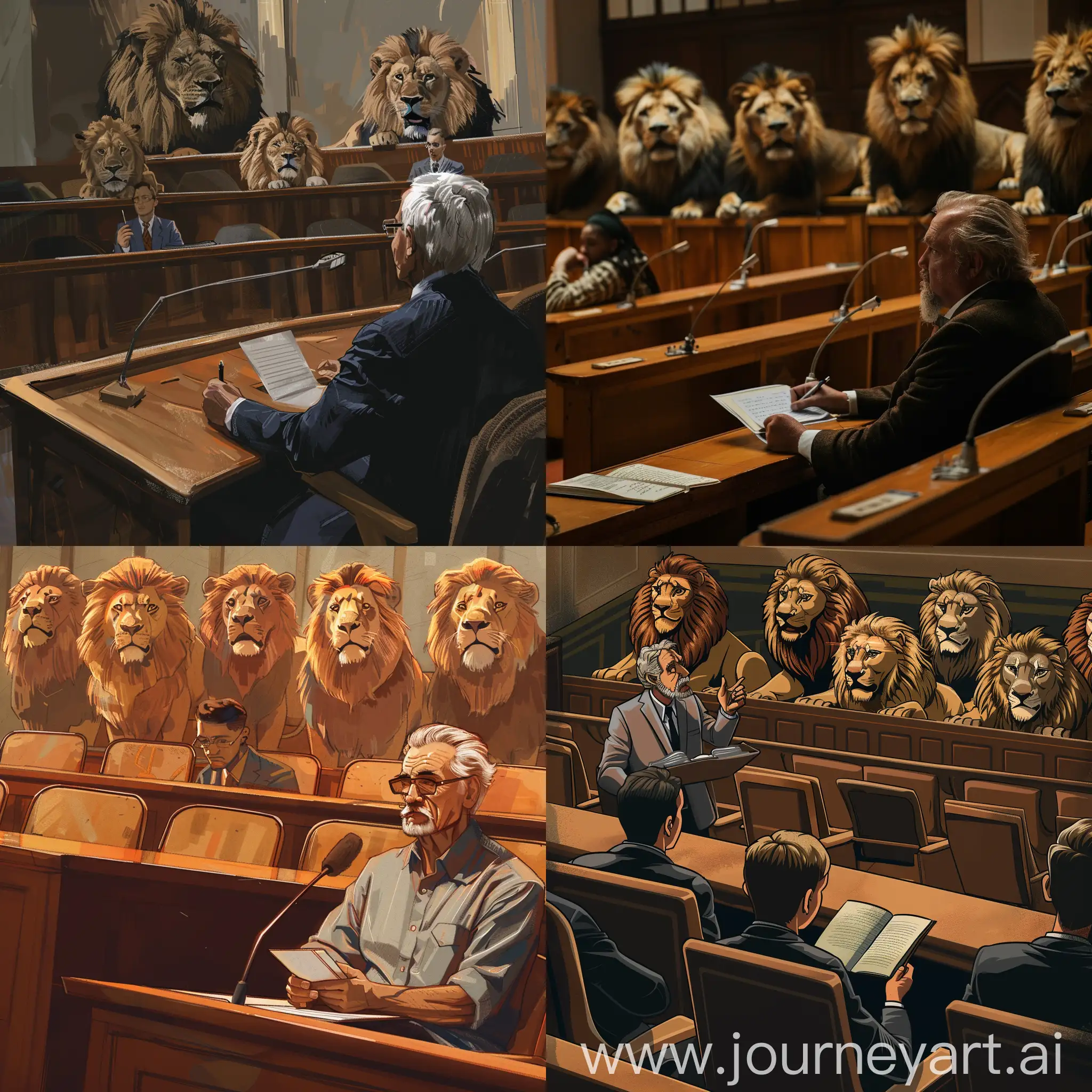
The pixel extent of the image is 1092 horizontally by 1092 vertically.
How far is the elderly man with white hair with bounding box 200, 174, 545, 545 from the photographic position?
2967 millimetres

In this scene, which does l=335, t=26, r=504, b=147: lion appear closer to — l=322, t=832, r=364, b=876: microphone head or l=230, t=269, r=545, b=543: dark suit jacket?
l=230, t=269, r=545, b=543: dark suit jacket

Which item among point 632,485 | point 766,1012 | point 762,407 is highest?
point 762,407

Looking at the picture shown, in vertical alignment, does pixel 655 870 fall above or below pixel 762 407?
below

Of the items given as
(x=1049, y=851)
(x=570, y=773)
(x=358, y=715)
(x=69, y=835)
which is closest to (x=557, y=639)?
(x=570, y=773)

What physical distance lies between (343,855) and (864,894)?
1295mm

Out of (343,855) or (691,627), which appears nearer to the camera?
(691,627)

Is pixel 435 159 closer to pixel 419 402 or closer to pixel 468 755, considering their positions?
pixel 419 402

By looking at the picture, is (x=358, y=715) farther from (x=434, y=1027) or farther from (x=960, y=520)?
(x=960, y=520)

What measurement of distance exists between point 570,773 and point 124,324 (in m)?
1.65

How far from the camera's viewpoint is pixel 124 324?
313 cm

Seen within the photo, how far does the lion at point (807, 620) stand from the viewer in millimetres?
2846

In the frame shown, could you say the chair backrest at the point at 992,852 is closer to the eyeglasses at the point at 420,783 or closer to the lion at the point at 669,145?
the eyeglasses at the point at 420,783

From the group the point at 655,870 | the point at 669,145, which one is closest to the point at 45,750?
the point at 655,870

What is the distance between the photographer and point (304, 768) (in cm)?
314
